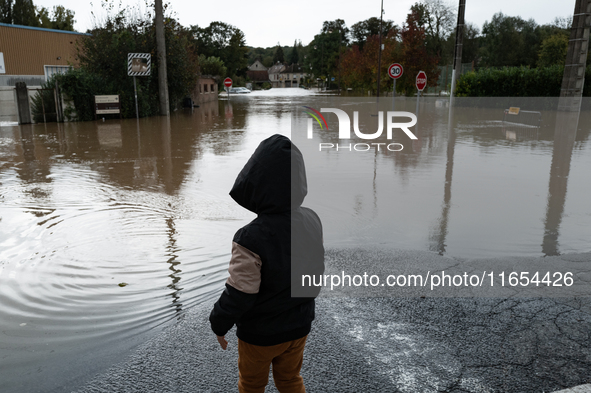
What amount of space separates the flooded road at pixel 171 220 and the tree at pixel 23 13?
54.4 meters

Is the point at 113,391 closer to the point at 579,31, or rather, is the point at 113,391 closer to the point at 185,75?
the point at 185,75

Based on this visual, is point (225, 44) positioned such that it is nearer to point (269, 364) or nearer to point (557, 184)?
point (557, 184)

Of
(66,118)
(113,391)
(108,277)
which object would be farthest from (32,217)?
(66,118)

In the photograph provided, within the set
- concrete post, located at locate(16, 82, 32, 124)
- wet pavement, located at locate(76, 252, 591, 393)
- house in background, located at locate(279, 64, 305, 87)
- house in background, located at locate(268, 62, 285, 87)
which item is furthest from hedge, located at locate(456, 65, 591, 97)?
house in background, located at locate(268, 62, 285, 87)

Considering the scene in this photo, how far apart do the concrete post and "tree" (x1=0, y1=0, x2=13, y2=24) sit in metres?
46.7

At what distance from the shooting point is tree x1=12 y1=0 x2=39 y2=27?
5722 cm

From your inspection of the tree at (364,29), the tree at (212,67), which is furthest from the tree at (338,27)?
the tree at (212,67)

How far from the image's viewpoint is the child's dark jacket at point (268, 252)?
7.18ft

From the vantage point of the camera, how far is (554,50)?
164 ft

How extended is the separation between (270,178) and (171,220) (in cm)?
458

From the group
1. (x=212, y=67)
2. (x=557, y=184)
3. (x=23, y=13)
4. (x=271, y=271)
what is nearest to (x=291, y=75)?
(x=212, y=67)

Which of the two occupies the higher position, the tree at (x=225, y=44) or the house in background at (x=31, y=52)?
the tree at (x=225, y=44)

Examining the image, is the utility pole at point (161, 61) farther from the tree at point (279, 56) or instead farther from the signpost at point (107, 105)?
the tree at point (279, 56)

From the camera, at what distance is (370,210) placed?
7.04m
